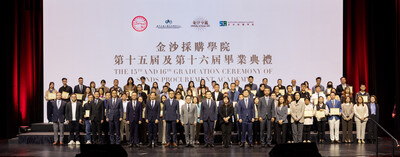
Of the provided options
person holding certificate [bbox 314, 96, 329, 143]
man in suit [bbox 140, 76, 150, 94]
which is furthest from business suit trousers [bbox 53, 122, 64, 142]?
person holding certificate [bbox 314, 96, 329, 143]

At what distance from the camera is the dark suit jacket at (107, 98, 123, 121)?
1054 cm

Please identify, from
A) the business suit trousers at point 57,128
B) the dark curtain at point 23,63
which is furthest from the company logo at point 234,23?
the dark curtain at point 23,63

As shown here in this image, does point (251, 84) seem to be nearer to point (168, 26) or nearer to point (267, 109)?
point (267, 109)

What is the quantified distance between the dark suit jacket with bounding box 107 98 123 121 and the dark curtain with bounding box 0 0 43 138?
12.4 ft

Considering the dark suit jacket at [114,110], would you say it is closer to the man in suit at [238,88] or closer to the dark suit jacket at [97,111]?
the dark suit jacket at [97,111]

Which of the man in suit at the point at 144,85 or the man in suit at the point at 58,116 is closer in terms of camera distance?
the man in suit at the point at 58,116

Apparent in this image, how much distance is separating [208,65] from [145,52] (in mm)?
1855

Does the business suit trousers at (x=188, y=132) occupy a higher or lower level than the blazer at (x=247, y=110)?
lower

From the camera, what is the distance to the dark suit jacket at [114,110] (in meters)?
10.5

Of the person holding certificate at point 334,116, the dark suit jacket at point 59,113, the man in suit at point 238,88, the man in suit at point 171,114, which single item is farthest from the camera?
the man in suit at point 238,88

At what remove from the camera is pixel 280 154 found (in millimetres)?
5395

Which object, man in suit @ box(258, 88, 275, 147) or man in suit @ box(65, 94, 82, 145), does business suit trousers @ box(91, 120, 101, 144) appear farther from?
man in suit @ box(258, 88, 275, 147)

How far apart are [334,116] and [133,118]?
195 inches

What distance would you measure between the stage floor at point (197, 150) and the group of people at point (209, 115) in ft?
1.66
